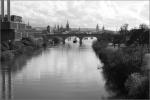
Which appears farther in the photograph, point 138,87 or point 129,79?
point 129,79

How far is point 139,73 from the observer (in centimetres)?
454

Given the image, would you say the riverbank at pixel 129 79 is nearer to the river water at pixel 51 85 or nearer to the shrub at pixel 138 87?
the shrub at pixel 138 87

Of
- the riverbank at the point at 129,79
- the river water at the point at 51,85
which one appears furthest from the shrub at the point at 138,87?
the river water at the point at 51,85

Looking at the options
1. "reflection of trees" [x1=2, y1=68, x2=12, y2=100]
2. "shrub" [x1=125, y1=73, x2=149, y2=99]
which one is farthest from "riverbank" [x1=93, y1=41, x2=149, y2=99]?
"reflection of trees" [x1=2, y1=68, x2=12, y2=100]

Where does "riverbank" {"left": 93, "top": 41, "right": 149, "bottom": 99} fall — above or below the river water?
above

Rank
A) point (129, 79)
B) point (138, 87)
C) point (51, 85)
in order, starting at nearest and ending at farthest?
1. point (138, 87)
2. point (129, 79)
3. point (51, 85)

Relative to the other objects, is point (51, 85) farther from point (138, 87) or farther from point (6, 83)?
point (138, 87)

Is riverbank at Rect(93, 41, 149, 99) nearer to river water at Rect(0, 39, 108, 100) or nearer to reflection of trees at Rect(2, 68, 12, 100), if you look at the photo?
river water at Rect(0, 39, 108, 100)

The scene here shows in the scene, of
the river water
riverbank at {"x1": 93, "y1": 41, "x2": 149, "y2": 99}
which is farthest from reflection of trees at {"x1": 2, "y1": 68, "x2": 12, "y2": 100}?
A: riverbank at {"x1": 93, "y1": 41, "x2": 149, "y2": 99}

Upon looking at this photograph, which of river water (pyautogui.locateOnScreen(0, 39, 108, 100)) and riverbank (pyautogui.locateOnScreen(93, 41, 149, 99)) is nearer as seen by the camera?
riverbank (pyautogui.locateOnScreen(93, 41, 149, 99))

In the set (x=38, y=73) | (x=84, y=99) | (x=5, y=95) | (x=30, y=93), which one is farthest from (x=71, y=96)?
(x=38, y=73)

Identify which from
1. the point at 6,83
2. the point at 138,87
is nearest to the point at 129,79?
the point at 138,87

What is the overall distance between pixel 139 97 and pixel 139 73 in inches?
28.5

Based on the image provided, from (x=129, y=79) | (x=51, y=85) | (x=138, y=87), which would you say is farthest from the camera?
(x=51, y=85)
